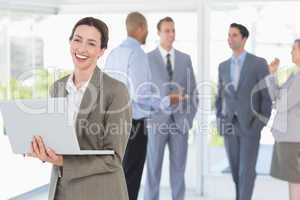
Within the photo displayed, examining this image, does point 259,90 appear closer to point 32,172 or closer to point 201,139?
point 201,139

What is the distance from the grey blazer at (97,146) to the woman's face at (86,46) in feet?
0.39

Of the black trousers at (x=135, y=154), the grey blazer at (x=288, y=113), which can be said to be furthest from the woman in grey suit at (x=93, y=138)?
the grey blazer at (x=288, y=113)

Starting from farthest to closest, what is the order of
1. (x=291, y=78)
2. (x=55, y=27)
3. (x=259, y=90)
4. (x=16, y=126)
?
(x=55, y=27)
(x=259, y=90)
(x=291, y=78)
(x=16, y=126)

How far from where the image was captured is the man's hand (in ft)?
17.5

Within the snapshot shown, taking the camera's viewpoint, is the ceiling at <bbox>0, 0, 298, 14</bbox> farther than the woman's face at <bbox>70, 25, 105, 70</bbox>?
Yes

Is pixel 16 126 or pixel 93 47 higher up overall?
pixel 93 47

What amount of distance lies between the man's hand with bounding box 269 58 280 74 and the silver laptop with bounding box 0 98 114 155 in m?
3.55

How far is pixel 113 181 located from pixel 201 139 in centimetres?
378

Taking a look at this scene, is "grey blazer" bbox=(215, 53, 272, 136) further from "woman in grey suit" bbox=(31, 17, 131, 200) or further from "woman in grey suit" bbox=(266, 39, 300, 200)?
"woman in grey suit" bbox=(31, 17, 131, 200)

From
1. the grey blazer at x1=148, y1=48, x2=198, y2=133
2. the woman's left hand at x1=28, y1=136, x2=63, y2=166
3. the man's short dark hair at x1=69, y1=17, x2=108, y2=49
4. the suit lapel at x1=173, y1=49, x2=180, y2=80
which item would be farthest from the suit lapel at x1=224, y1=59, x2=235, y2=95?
the woman's left hand at x1=28, y1=136, x2=63, y2=166

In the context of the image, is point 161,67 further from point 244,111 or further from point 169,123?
point 244,111

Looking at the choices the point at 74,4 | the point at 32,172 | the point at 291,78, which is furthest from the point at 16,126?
the point at 74,4

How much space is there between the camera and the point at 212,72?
5754 mm

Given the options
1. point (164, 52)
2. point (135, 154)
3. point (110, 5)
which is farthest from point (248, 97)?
point (110, 5)
